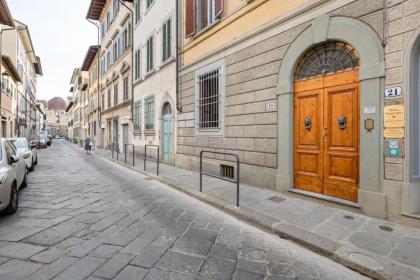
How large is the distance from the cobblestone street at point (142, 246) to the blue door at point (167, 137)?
6523 millimetres

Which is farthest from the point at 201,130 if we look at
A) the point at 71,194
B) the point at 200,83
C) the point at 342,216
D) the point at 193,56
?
the point at 342,216

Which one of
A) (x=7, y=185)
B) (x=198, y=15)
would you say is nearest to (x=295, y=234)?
(x=7, y=185)

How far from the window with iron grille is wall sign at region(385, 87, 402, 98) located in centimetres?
496

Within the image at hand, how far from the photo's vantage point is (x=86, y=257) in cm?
318

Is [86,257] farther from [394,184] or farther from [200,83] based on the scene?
[200,83]

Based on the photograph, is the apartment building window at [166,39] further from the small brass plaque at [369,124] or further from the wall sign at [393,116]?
the wall sign at [393,116]

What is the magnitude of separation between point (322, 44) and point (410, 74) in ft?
6.11

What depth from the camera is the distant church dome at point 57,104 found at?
99.9 meters

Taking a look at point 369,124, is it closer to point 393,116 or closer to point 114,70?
point 393,116

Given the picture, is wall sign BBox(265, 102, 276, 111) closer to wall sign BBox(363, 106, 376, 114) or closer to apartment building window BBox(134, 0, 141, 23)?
wall sign BBox(363, 106, 376, 114)

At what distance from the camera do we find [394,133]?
4.27 meters

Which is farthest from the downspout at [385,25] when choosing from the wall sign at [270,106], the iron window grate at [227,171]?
the iron window grate at [227,171]

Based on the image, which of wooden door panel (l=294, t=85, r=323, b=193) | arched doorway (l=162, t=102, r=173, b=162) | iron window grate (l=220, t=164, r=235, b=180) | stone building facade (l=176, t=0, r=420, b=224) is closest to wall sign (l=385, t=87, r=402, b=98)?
stone building facade (l=176, t=0, r=420, b=224)

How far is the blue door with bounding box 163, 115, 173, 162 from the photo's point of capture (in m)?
12.2
